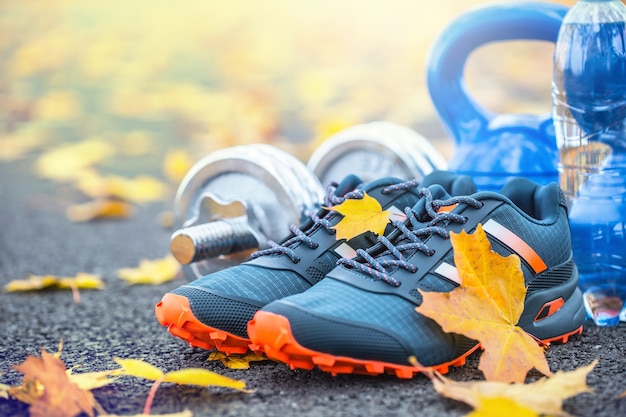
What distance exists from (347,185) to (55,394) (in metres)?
0.72

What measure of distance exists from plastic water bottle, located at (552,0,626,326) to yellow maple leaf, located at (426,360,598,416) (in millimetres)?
562

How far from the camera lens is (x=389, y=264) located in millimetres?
1436

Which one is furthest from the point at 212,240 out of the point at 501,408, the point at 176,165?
the point at 176,165

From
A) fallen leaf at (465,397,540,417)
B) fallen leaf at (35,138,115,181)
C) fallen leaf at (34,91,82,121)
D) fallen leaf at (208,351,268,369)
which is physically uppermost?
fallen leaf at (465,397,540,417)

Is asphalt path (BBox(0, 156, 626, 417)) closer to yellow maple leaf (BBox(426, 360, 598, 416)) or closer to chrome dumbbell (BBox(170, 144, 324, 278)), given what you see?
yellow maple leaf (BBox(426, 360, 598, 416))

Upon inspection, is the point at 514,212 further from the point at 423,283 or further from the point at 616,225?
the point at 616,225

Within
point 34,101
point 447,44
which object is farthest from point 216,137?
point 447,44

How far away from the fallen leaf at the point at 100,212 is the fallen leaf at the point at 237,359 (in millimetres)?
1761

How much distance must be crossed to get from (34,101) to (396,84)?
7.86 feet

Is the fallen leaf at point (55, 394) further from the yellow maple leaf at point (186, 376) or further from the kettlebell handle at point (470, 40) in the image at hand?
the kettlebell handle at point (470, 40)

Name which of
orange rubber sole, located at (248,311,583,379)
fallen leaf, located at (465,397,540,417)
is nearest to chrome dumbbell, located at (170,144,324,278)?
orange rubber sole, located at (248,311,583,379)

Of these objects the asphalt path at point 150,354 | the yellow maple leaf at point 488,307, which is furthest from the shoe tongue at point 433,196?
the asphalt path at point 150,354

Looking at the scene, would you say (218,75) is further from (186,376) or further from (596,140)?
(186,376)

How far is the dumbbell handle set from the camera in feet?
5.95
